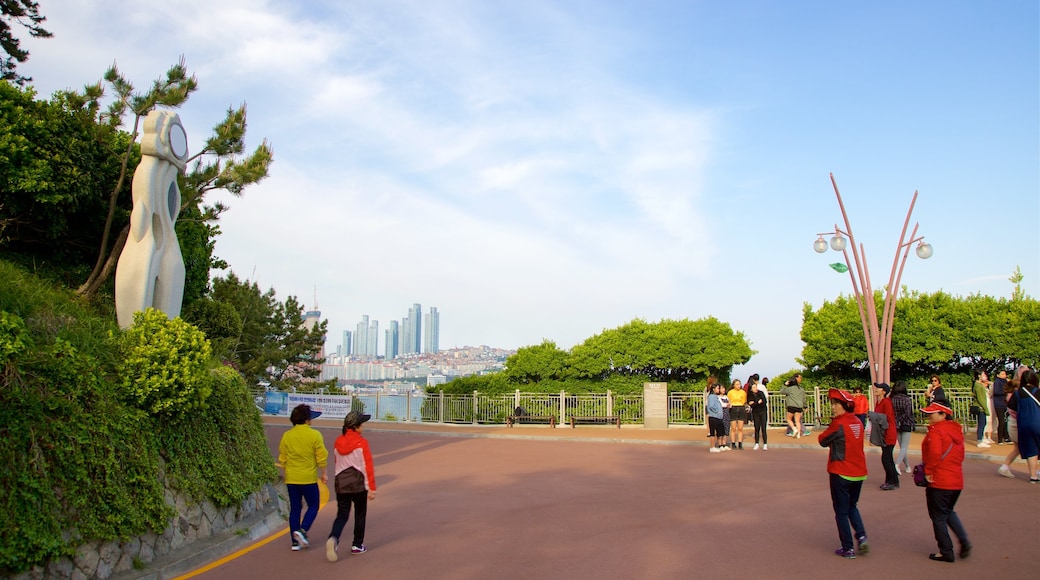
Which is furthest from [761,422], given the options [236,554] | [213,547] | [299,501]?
[213,547]

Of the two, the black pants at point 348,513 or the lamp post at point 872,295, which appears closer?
the black pants at point 348,513

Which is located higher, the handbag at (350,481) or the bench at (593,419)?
the handbag at (350,481)

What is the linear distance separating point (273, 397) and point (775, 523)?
2960 cm

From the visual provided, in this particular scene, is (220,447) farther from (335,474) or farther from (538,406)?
(538,406)

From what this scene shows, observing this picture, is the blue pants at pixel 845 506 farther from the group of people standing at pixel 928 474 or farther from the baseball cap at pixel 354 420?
the baseball cap at pixel 354 420

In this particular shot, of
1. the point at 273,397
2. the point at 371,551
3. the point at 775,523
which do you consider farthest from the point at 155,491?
the point at 273,397

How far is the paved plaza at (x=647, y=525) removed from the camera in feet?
20.6

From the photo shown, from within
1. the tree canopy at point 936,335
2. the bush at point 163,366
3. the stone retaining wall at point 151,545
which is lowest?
the stone retaining wall at point 151,545

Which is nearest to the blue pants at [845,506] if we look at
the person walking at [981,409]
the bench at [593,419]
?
the person walking at [981,409]

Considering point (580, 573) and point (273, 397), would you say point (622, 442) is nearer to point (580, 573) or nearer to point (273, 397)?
point (580, 573)

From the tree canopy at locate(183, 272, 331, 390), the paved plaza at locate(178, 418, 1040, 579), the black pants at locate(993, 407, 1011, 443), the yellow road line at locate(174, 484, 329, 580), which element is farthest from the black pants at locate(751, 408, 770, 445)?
the tree canopy at locate(183, 272, 331, 390)

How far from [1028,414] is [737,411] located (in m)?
6.91

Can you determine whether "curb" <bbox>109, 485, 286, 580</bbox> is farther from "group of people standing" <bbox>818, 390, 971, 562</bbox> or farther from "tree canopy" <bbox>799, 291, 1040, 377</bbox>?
"tree canopy" <bbox>799, 291, 1040, 377</bbox>

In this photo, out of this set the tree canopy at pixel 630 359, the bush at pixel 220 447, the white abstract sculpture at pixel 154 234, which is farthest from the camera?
the tree canopy at pixel 630 359
